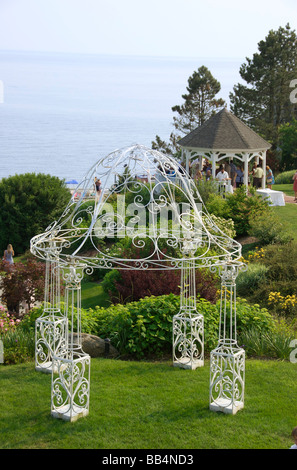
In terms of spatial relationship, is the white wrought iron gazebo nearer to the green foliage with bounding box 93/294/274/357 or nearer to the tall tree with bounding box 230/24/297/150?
the green foliage with bounding box 93/294/274/357

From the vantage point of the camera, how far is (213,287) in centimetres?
1149

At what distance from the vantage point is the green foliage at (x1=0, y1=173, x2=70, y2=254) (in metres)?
24.7

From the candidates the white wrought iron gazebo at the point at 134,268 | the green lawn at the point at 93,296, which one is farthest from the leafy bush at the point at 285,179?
the white wrought iron gazebo at the point at 134,268

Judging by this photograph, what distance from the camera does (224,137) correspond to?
23.9 meters

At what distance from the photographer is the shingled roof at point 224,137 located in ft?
77.0

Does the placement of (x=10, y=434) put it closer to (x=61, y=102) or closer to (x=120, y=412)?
(x=120, y=412)

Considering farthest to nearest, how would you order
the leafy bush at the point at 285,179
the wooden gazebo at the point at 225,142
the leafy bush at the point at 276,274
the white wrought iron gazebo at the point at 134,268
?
the leafy bush at the point at 285,179 < the wooden gazebo at the point at 225,142 < the leafy bush at the point at 276,274 < the white wrought iron gazebo at the point at 134,268

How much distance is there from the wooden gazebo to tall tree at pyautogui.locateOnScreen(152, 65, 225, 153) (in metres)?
17.1

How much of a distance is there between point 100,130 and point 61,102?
206 feet

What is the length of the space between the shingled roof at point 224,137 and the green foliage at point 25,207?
22.0ft

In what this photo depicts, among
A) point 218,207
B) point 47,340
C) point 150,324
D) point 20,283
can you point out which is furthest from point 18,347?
point 218,207

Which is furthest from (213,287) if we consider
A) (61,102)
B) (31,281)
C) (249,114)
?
(61,102)

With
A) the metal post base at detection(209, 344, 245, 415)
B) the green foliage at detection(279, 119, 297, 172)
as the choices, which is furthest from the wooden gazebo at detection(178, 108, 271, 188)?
the metal post base at detection(209, 344, 245, 415)

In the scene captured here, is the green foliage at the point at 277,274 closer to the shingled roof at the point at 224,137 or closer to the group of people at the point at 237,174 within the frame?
the group of people at the point at 237,174
